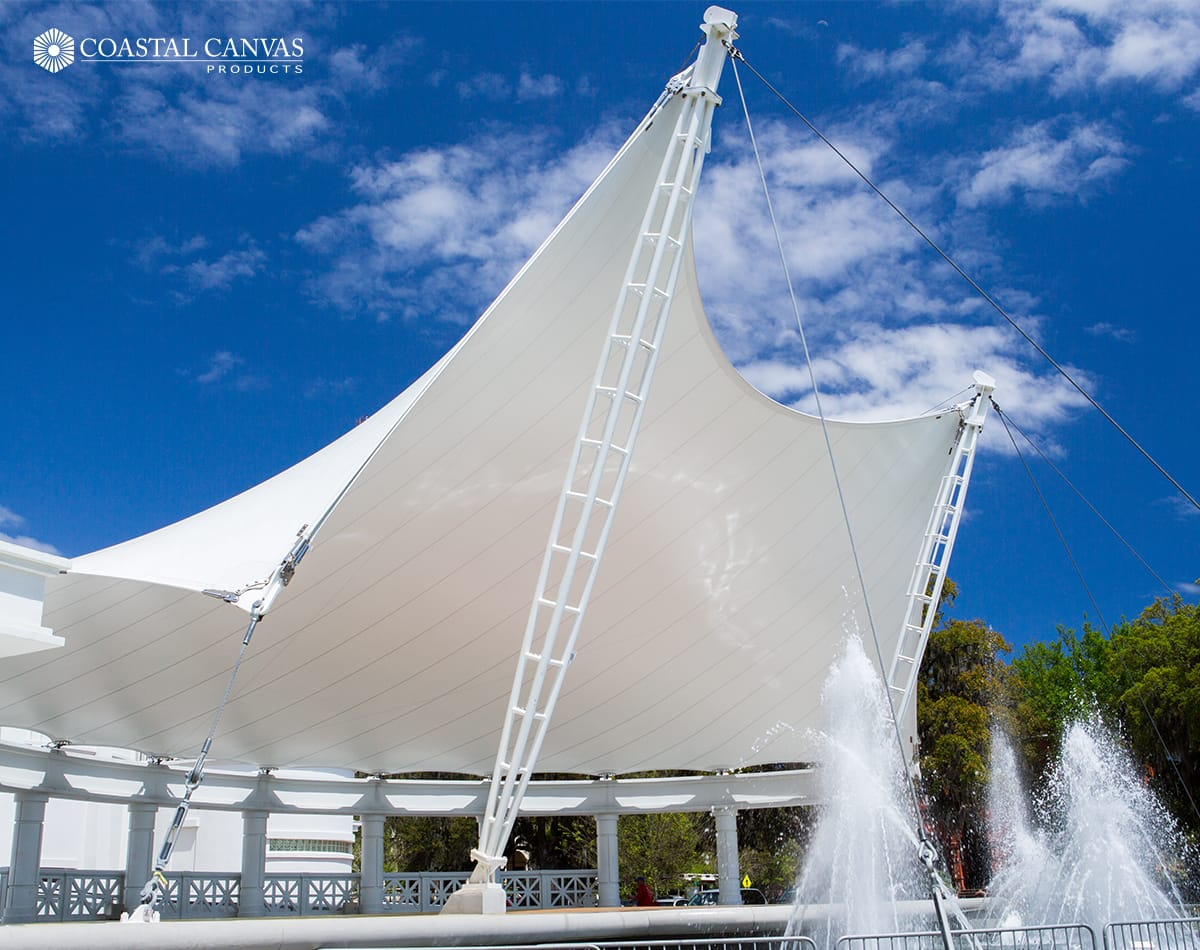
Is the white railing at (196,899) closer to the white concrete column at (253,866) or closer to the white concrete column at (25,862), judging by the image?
the white concrete column at (253,866)

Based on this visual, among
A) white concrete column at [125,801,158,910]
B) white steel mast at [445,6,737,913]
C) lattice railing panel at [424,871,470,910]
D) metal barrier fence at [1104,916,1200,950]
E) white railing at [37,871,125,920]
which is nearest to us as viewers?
metal barrier fence at [1104,916,1200,950]

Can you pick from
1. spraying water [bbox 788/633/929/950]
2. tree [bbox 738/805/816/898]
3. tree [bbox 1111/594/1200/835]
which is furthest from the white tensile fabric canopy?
tree [bbox 738/805/816/898]

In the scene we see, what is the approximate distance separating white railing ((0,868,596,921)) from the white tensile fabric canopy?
2354mm

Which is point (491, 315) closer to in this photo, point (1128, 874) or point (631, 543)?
point (631, 543)

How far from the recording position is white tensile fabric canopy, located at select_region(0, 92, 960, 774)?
13.9 metres

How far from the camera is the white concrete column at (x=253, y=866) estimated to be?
19781 millimetres

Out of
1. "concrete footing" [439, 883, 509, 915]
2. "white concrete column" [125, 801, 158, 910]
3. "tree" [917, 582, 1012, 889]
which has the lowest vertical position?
"concrete footing" [439, 883, 509, 915]

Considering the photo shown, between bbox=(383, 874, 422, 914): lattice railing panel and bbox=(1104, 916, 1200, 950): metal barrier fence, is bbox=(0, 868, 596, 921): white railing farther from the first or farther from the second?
bbox=(1104, 916, 1200, 950): metal barrier fence

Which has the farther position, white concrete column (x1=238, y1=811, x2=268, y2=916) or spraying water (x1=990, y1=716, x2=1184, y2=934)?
white concrete column (x1=238, y1=811, x2=268, y2=916)

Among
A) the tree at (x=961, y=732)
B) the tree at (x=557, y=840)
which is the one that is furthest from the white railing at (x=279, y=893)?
the tree at (x=961, y=732)

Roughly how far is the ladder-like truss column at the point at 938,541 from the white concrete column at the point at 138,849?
44.2 ft

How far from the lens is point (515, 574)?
17422 millimetres

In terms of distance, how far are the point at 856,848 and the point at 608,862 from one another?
9157 millimetres

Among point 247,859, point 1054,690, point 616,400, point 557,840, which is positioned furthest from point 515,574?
point 1054,690
